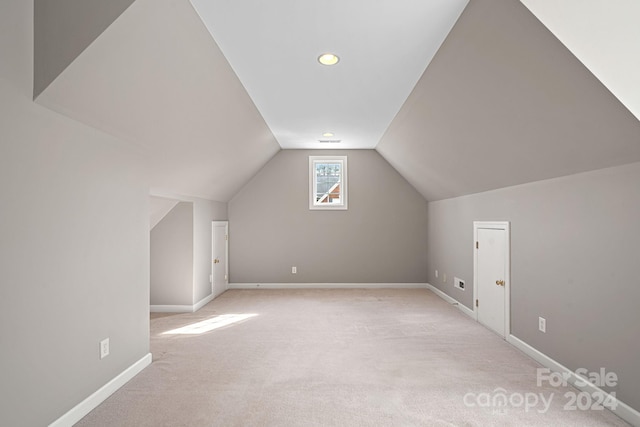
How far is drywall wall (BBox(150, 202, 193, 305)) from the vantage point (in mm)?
4883

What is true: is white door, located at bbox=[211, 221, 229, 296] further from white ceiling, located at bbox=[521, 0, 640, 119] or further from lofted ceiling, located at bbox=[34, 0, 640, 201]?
white ceiling, located at bbox=[521, 0, 640, 119]

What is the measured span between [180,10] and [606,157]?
287 centimetres

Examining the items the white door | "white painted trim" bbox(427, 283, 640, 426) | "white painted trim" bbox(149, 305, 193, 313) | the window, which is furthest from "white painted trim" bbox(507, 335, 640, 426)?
the white door

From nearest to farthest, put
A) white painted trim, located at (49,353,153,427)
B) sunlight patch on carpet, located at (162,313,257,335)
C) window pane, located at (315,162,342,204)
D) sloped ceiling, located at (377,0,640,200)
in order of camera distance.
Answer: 1. sloped ceiling, located at (377,0,640,200)
2. white painted trim, located at (49,353,153,427)
3. sunlight patch on carpet, located at (162,313,257,335)
4. window pane, located at (315,162,342,204)

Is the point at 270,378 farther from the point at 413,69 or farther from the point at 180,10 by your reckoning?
the point at 413,69

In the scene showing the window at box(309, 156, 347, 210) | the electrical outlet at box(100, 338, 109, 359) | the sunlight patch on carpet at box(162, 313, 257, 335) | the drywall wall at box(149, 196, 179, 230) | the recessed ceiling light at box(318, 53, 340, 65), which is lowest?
the sunlight patch on carpet at box(162, 313, 257, 335)

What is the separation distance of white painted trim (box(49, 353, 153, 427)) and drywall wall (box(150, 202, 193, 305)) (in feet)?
6.04

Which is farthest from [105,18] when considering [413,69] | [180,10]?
[413,69]

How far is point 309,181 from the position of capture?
6.64 m

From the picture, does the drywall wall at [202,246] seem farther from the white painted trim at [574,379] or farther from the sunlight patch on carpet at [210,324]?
the white painted trim at [574,379]

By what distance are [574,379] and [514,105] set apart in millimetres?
2126

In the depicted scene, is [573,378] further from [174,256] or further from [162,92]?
[174,256]

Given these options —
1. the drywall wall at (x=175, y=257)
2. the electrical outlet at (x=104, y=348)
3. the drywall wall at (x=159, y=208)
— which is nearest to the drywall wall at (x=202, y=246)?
the drywall wall at (x=175, y=257)

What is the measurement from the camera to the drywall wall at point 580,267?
86.1 inches
